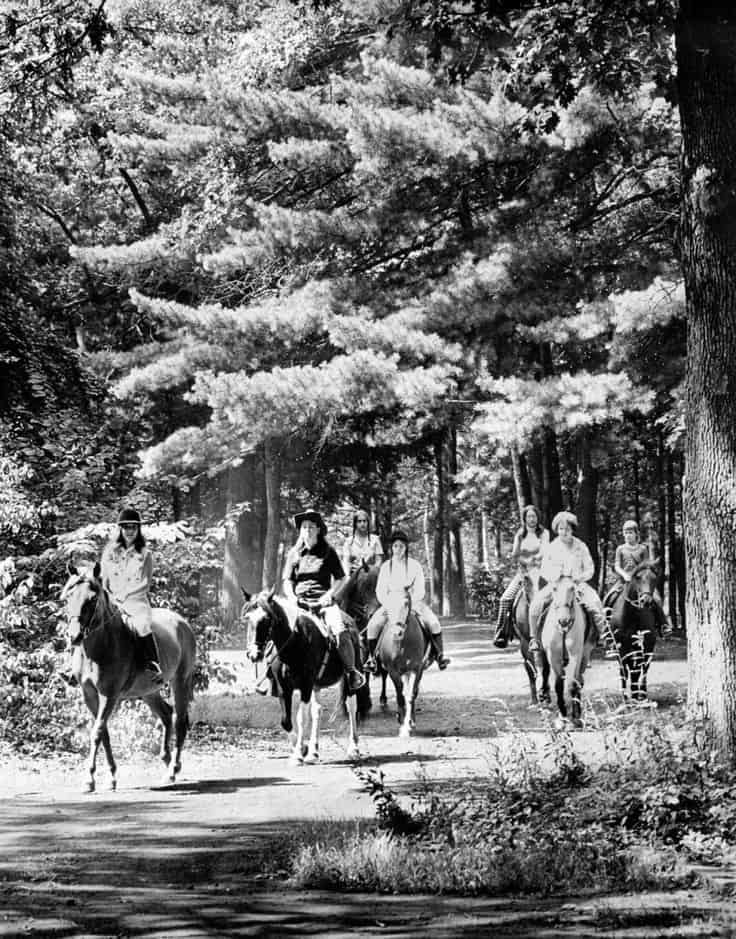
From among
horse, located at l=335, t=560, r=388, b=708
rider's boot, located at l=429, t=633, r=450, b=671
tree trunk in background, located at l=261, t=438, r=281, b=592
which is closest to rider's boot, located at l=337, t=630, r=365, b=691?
rider's boot, located at l=429, t=633, r=450, b=671

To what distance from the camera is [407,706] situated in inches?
646

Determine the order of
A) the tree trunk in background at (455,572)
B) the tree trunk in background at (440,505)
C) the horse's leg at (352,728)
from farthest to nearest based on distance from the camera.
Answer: the tree trunk in background at (455,572) → the tree trunk in background at (440,505) → the horse's leg at (352,728)

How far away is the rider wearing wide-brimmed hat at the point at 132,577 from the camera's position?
13.1 m

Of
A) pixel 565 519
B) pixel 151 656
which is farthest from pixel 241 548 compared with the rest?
pixel 151 656

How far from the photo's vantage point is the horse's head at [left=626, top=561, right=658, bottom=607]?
18.4m

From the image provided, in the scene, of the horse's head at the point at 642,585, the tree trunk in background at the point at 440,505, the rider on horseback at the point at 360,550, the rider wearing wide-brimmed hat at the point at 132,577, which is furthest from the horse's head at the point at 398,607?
the tree trunk in background at the point at 440,505

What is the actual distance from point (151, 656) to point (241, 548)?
86.4 ft

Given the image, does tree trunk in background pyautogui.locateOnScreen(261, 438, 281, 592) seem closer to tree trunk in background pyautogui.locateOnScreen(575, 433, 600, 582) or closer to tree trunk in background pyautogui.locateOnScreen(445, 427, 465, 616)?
tree trunk in background pyautogui.locateOnScreen(575, 433, 600, 582)

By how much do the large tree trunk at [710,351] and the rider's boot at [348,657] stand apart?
205 inches

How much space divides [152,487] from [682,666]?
432 inches

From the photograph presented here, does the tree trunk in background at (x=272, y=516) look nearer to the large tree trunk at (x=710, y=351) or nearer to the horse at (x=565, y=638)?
the horse at (x=565, y=638)

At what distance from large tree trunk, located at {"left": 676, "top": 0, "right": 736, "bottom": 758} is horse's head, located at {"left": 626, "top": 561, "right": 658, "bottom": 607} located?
8.06 meters

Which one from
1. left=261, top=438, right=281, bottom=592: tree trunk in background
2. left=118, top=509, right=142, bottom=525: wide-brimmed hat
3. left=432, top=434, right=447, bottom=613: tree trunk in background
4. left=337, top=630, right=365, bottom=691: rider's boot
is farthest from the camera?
left=432, top=434, right=447, bottom=613: tree trunk in background

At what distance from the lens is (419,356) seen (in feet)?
85.2
